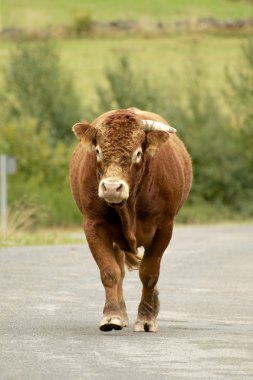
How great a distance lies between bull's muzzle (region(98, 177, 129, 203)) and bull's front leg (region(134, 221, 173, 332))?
4.17 ft

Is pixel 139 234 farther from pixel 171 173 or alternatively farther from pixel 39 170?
pixel 39 170

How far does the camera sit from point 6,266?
68.5ft

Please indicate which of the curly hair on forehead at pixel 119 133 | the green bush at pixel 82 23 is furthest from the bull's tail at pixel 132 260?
the green bush at pixel 82 23

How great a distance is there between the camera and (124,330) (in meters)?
13.9

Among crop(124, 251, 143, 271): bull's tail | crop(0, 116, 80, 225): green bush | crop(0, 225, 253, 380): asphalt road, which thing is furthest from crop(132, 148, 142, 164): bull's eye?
crop(0, 116, 80, 225): green bush

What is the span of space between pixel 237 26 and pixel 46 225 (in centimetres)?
5490

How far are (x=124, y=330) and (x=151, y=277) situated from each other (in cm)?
60

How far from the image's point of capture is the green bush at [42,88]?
59.1 meters

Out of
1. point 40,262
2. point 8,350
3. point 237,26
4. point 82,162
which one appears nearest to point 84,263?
point 40,262

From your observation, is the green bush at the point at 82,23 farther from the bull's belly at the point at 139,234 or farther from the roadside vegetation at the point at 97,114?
the bull's belly at the point at 139,234

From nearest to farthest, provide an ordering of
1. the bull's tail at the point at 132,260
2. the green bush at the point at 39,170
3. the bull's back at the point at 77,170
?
the bull's back at the point at 77,170, the bull's tail at the point at 132,260, the green bush at the point at 39,170

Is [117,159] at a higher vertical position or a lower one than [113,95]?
higher

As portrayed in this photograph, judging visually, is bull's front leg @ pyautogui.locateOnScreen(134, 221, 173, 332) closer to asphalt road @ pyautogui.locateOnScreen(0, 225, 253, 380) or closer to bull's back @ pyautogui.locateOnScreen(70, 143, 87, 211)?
asphalt road @ pyautogui.locateOnScreen(0, 225, 253, 380)

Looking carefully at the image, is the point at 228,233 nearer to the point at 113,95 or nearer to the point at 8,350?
the point at 8,350
